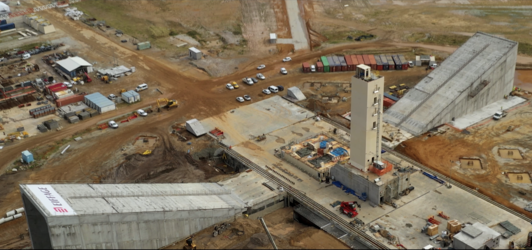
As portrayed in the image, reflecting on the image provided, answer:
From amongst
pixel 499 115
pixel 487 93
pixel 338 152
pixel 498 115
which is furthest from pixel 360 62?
pixel 338 152

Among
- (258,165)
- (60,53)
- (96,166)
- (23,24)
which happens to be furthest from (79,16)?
(258,165)

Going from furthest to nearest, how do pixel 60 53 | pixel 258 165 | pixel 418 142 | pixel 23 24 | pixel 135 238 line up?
1. pixel 23 24
2. pixel 60 53
3. pixel 418 142
4. pixel 258 165
5. pixel 135 238

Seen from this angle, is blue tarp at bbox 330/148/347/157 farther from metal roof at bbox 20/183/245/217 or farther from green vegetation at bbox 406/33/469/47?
green vegetation at bbox 406/33/469/47

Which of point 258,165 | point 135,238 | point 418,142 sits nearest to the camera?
point 135,238

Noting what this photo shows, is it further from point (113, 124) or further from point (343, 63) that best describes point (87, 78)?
point (343, 63)

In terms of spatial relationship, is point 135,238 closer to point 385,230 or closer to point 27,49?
point 385,230
